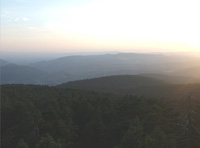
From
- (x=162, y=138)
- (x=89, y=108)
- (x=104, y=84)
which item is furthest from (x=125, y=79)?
(x=162, y=138)

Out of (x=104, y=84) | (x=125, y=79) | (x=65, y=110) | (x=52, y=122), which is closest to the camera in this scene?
(x=52, y=122)

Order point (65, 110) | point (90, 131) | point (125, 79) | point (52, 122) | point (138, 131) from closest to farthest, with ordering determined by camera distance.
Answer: point (138, 131), point (90, 131), point (52, 122), point (65, 110), point (125, 79)

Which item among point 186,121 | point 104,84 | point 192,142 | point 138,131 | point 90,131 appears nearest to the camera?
point 186,121

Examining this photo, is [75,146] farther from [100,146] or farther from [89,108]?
[89,108]

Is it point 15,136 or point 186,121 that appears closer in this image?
point 186,121

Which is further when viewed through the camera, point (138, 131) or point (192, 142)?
point (138, 131)

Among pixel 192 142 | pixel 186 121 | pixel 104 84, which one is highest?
pixel 186 121

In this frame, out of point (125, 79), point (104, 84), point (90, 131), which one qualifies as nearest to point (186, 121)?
point (90, 131)

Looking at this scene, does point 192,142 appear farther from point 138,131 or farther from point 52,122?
point 52,122

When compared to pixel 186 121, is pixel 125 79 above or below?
below
